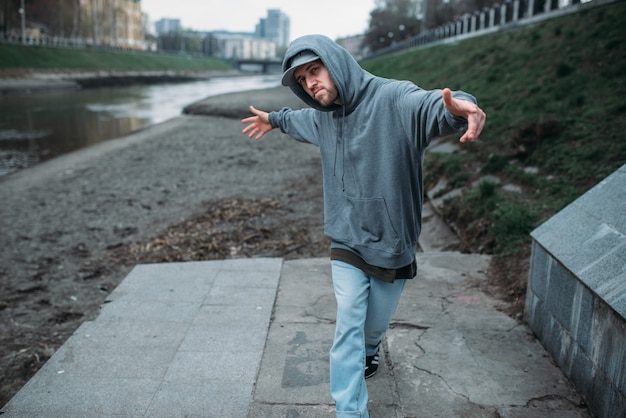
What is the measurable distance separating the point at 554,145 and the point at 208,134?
1190 centimetres

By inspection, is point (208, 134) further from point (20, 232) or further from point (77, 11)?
point (77, 11)

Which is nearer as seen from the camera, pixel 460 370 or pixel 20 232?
pixel 460 370

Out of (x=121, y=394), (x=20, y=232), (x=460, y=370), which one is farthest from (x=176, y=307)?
(x=20, y=232)

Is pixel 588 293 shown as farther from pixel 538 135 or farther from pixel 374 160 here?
pixel 538 135

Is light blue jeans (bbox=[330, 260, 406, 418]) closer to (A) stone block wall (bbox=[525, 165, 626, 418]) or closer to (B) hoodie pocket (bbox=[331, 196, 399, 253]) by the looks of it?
(B) hoodie pocket (bbox=[331, 196, 399, 253])

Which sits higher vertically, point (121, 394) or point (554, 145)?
point (554, 145)

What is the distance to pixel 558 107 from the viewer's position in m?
7.31

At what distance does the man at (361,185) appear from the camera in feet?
8.11

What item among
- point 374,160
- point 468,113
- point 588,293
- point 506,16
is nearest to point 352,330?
point 374,160

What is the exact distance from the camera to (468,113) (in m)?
2.07

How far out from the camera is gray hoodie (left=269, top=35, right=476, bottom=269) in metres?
2.49

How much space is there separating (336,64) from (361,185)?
0.56 metres

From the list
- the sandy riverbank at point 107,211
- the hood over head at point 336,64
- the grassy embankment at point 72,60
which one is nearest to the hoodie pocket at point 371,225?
the hood over head at point 336,64

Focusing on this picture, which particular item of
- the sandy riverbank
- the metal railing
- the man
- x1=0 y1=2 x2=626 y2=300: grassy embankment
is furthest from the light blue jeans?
the metal railing
